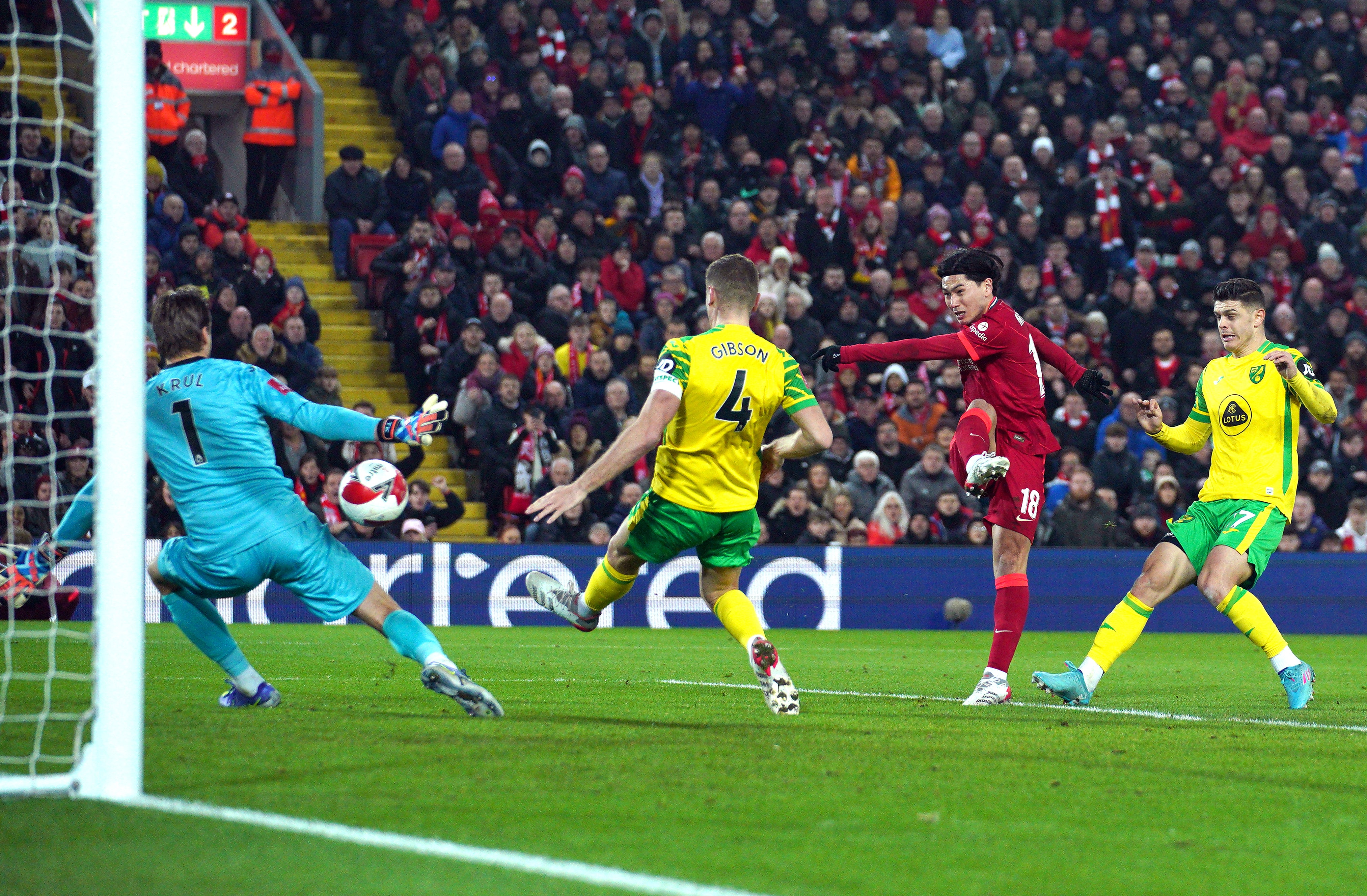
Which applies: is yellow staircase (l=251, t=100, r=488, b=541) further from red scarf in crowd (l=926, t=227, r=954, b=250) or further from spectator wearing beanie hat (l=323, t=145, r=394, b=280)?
red scarf in crowd (l=926, t=227, r=954, b=250)

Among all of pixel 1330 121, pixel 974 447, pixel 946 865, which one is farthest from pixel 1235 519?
pixel 1330 121

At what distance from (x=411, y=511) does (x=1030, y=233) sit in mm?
8987

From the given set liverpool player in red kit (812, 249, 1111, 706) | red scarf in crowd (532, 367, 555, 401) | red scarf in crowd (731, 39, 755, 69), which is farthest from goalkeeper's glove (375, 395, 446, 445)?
red scarf in crowd (731, 39, 755, 69)

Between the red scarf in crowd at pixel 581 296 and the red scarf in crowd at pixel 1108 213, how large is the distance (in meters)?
7.01

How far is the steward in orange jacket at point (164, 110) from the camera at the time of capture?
18.6 metres

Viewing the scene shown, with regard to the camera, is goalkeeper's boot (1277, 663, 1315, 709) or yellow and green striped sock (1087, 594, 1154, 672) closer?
yellow and green striped sock (1087, 594, 1154, 672)

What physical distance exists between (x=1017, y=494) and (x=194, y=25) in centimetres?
1574

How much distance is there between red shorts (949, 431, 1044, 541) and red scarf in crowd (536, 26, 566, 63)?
13.9 m

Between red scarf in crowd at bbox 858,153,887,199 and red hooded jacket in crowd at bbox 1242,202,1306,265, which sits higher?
red scarf in crowd at bbox 858,153,887,199

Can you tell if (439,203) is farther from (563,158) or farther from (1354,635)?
(1354,635)

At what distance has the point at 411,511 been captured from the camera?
54.9 feet

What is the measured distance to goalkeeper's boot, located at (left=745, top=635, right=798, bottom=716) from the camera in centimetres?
755

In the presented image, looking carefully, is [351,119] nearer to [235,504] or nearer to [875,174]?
[875,174]

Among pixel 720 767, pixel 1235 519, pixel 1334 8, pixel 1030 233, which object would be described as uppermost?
pixel 1334 8
